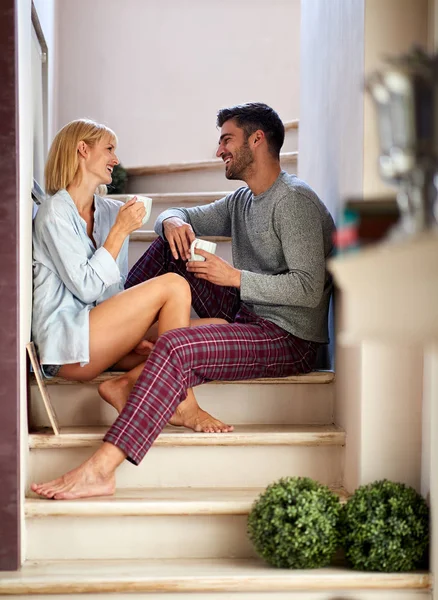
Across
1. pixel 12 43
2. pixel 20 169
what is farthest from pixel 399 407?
pixel 12 43

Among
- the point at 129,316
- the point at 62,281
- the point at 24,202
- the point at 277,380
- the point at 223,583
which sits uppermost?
the point at 24,202

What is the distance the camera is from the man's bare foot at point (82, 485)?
2.29 metres

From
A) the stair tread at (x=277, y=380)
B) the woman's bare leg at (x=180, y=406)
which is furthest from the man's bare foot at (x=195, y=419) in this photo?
the stair tread at (x=277, y=380)

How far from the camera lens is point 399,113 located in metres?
0.92

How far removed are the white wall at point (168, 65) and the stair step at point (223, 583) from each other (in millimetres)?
3153

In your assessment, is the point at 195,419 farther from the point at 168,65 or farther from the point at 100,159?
the point at 168,65

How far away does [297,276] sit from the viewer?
2623mm

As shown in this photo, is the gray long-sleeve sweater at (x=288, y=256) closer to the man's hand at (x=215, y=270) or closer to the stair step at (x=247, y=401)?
the man's hand at (x=215, y=270)

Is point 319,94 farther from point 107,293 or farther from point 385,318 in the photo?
point 385,318

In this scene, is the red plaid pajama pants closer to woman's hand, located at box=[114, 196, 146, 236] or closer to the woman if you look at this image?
the woman

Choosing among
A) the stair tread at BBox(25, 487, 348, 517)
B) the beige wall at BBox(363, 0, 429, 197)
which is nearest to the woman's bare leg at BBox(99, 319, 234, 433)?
the stair tread at BBox(25, 487, 348, 517)

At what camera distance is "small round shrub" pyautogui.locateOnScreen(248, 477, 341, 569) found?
82.6 inches

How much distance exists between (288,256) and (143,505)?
0.89 metres

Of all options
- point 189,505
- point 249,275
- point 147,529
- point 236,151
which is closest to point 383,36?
point 236,151
